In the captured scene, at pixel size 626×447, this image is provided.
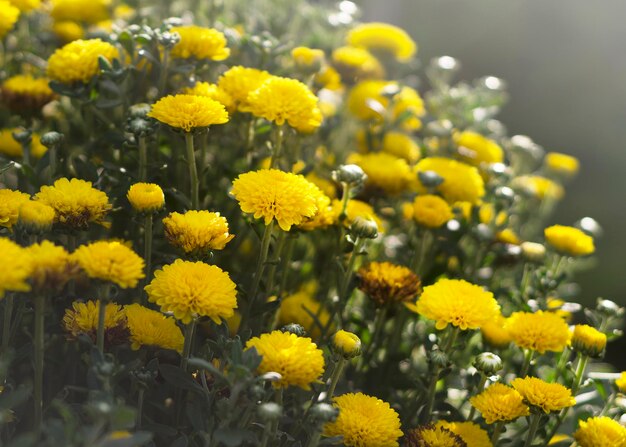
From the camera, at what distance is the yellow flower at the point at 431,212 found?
1.36 m

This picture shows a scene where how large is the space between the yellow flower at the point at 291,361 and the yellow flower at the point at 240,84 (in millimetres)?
509

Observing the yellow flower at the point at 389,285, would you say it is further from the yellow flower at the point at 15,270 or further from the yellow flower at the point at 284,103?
the yellow flower at the point at 15,270

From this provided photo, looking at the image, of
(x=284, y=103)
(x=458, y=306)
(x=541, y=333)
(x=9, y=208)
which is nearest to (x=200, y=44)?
(x=284, y=103)

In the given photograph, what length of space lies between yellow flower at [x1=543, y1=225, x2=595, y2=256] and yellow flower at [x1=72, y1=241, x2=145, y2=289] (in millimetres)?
899

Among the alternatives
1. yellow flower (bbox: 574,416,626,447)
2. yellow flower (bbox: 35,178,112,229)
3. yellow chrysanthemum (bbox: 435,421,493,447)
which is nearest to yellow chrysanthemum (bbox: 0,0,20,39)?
yellow flower (bbox: 35,178,112,229)

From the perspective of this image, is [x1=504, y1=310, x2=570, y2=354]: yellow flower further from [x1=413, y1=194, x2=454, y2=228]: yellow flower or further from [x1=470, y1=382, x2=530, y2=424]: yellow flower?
[x1=413, y1=194, x2=454, y2=228]: yellow flower

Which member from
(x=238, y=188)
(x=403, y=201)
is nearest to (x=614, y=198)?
(x=403, y=201)

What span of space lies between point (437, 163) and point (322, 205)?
43 cm

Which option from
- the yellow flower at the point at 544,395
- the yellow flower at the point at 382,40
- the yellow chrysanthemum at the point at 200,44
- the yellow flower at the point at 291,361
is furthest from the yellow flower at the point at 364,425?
the yellow flower at the point at 382,40

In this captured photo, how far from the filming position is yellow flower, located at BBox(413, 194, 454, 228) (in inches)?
53.6

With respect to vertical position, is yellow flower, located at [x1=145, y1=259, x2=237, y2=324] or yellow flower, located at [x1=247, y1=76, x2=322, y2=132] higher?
yellow flower, located at [x1=247, y1=76, x2=322, y2=132]

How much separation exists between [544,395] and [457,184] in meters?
0.58

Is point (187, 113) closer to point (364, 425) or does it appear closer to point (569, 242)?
point (364, 425)

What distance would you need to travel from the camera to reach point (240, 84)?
4.20 feet
